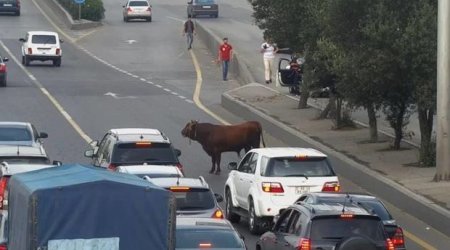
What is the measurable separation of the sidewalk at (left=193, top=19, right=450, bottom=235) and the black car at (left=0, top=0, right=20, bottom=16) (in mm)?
37354

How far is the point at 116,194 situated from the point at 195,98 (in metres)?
33.2

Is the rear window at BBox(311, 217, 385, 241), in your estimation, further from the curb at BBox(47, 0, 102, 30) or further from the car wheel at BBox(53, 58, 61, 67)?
the curb at BBox(47, 0, 102, 30)

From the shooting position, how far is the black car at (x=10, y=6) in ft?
275

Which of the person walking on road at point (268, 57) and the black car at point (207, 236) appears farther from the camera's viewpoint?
the person walking on road at point (268, 57)

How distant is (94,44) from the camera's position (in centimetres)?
7031

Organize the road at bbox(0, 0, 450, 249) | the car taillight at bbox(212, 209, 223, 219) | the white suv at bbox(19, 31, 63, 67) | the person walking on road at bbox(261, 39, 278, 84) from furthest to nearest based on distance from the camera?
1. the white suv at bbox(19, 31, 63, 67)
2. the person walking on road at bbox(261, 39, 278, 84)
3. the road at bbox(0, 0, 450, 249)
4. the car taillight at bbox(212, 209, 223, 219)

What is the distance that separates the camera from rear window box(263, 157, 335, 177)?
24797 mm

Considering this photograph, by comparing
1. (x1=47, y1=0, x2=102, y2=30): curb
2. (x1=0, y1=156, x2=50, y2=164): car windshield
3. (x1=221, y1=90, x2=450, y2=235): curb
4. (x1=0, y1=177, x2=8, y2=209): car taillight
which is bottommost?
(x1=221, y1=90, x2=450, y2=235): curb

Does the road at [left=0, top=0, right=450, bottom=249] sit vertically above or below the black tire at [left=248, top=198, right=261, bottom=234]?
below

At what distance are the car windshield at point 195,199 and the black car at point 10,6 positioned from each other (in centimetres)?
6418

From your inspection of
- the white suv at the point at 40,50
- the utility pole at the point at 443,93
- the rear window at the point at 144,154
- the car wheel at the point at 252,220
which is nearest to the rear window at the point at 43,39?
the white suv at the point at 40,50

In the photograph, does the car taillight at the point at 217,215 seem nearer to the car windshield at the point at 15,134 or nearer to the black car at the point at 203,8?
the car windshield at the point at 15,134

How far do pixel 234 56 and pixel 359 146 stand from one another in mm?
22565

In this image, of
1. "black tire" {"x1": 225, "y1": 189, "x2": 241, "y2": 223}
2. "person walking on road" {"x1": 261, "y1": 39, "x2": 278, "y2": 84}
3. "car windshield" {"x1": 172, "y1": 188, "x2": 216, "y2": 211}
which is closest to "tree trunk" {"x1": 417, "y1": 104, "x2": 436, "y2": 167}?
"black tire" {"x1": 225, "y1": 189, "x2": 241, "y2": 223}
